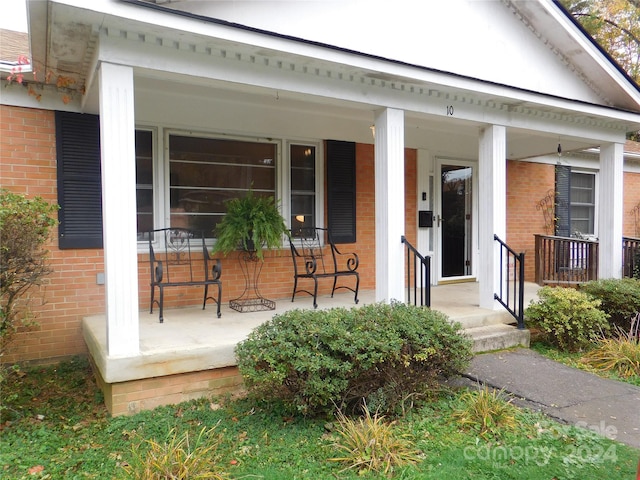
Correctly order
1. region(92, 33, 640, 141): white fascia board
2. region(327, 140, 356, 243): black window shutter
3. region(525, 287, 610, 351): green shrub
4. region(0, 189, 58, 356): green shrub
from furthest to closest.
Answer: region(327, 140, 356, 243): black window shutter
region(525, 287, 610, 351): green shrub
region(92, 33, 640, 141): white fascia board
region(0, 189, 58, 356): green shrub

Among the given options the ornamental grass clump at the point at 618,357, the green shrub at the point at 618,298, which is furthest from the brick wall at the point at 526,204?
the ornamental grass clump at the point at 618,357

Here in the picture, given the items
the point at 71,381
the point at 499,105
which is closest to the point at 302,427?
the point at 71,381

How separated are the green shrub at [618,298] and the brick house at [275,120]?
1303 millimetres

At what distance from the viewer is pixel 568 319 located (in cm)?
497

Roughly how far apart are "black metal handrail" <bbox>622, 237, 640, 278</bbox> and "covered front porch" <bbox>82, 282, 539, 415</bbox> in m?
3.72

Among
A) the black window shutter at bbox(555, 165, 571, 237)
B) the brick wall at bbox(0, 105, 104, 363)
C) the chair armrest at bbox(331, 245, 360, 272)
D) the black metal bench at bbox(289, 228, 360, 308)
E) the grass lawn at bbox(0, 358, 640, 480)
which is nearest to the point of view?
the grass lawn at bbox(0, 358, 640, 480)

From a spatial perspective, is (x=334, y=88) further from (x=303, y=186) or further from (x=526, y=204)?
(x=526, y=204)

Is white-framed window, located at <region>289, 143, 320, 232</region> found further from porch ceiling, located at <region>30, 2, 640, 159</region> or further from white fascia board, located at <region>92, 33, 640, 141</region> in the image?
white fascia board, located at <region>92, 33, 640, 141</region>

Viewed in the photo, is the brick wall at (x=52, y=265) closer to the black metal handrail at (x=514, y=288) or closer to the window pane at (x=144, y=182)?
the window pane at (x=144, y=182)

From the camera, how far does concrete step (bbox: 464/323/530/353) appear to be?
4754 millimetres

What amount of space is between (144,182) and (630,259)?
745cm

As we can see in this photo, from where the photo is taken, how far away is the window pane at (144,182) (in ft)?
16.9

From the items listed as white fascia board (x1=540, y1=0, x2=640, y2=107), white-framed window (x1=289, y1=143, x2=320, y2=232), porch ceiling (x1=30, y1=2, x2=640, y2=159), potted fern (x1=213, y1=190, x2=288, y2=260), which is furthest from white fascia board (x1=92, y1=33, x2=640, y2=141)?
white-framed window (x1=289, y1=143, x2=320, y2=232)

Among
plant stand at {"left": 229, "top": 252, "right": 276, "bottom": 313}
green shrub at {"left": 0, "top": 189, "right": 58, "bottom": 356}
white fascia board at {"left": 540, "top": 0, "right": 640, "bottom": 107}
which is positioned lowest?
plant stand at {"left": 229, "top": 252, "right": 276, "bottom": 313}
